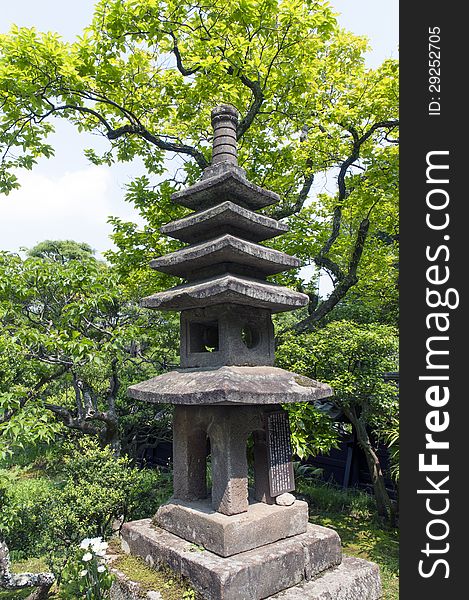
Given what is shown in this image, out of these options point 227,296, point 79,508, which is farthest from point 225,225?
point 79,508

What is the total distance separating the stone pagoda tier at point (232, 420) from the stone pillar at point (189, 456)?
0.01m

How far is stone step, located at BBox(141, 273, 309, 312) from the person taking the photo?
5160 millimetres

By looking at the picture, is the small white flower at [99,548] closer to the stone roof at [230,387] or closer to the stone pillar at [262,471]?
the stone roof at [230,387]

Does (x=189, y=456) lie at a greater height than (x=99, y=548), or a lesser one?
greater

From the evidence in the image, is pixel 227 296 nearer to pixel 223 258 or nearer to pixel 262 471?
pixel 223 258

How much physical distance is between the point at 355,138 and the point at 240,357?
25.0 ft

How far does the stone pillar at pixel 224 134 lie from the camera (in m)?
6.10

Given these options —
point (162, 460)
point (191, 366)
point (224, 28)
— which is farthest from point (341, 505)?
point (224, 28)

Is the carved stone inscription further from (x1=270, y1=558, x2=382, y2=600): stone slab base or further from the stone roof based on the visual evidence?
(x1=270, y1=558, x2=382, y2=600): stone slab base

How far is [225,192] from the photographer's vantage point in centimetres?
596

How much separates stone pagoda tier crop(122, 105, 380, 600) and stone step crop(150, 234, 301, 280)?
0.06 feet

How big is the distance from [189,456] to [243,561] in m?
1.63

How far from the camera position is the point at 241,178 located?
18.9 feet

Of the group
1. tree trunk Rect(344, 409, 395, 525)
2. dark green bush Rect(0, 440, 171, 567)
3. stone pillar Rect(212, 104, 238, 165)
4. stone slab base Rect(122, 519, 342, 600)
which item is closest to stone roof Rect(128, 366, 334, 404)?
stone slab base Rect(122, 519, 342, 600)
